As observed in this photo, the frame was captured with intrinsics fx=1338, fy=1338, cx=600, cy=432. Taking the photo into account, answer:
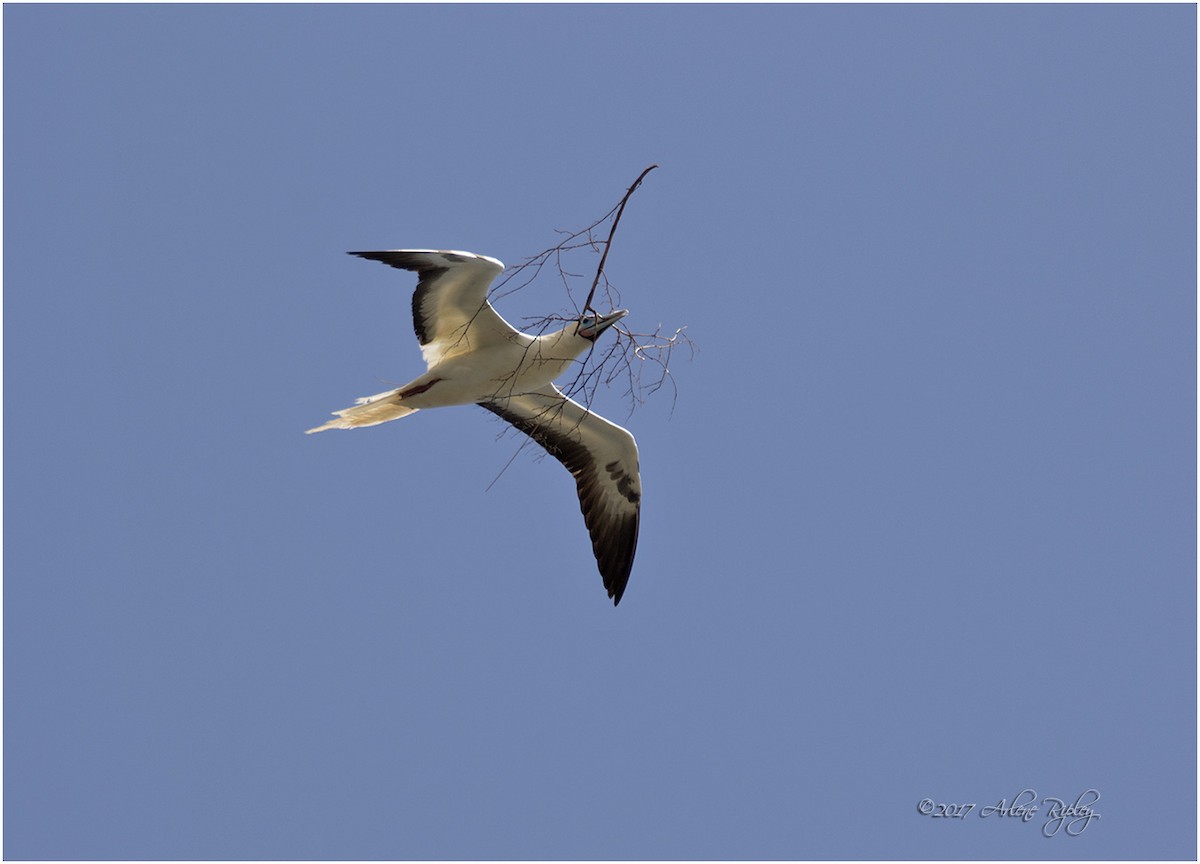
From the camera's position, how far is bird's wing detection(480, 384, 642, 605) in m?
13.2

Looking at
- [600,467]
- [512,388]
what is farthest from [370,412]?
[600,467]

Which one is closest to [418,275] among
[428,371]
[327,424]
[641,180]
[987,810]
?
[428,371]

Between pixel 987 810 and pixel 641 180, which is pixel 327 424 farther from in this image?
pixel 987 810

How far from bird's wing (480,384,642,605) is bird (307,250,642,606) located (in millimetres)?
10

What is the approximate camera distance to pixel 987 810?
13.2 m

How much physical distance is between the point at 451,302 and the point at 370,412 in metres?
1.40

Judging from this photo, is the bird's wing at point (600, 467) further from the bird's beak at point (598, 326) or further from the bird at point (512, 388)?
the bird's beak at point (598, 326)

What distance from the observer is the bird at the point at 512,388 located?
11117 millimetres

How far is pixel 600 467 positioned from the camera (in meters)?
13.7

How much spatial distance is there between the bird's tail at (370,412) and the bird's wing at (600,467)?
3.70ft

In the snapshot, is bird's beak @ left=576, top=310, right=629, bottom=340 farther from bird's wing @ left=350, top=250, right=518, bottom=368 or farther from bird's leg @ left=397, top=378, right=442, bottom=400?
bird's leg @ left=397, top=378, right=442, bottom=400

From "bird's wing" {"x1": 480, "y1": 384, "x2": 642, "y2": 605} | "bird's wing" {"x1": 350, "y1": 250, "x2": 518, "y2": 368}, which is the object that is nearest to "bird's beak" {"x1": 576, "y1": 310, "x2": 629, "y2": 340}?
"bird's wing" {"x1": 350, "y1": 250, "x2": 518, "y2": 368}

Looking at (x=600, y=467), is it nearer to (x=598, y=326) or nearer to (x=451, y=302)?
(x=451, y=302)

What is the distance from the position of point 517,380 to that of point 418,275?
1257 mm
